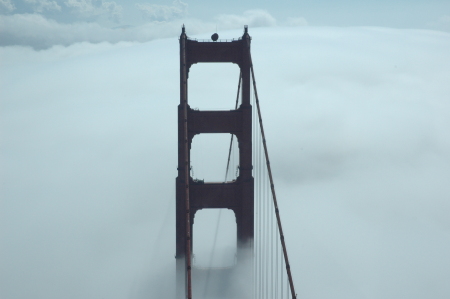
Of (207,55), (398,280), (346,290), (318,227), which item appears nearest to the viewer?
(207,55)

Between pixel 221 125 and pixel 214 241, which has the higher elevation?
pixel 221 125

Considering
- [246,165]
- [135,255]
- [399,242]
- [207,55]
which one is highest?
[207,55]

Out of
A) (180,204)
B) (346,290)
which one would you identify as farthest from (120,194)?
(180,204)

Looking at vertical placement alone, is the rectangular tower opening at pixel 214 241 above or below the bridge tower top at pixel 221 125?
below

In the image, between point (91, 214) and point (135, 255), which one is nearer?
point (135, 255)

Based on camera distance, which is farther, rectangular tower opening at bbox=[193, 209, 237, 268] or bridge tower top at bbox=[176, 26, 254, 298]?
rectangular tower opening at bbox=[193, 209, 237, 268]

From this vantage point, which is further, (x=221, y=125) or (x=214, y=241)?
(x=214, y=241)

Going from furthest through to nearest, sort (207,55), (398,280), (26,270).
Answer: (398,280) < (26,270) < (207,55)

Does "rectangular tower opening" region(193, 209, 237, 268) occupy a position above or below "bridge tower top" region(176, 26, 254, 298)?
below

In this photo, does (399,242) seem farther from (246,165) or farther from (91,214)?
(246,165)

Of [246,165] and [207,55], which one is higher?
[207,55]

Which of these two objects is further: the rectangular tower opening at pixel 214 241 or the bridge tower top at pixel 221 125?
the rectangular tower opening at pixel 214 241
